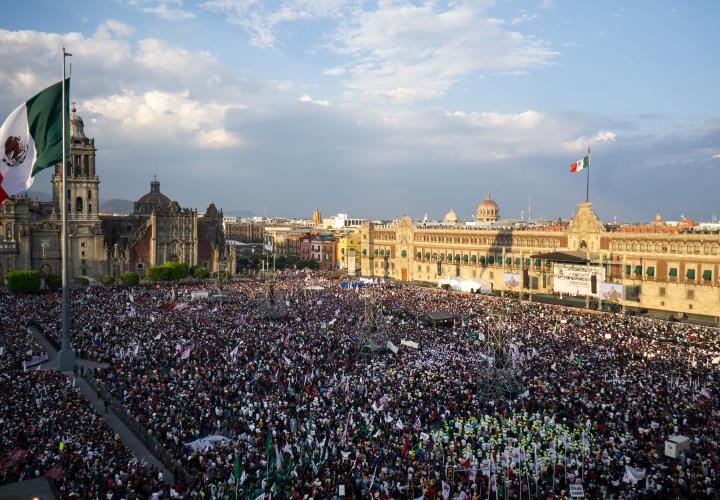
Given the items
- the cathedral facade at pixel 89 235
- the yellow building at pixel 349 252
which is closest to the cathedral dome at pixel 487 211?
the yellow building at pixel 349 252

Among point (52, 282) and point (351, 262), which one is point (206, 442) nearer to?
point (52, 282)

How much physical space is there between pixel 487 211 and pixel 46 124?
12527 cm

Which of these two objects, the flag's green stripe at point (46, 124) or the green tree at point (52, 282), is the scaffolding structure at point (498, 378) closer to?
the flag's green stripe at point (46, 124)

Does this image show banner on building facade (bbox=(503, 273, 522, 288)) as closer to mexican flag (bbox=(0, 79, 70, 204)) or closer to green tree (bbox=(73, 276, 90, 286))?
mexican flag (bbox=(0, 79, 70, 204))

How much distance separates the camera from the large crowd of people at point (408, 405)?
17.5m

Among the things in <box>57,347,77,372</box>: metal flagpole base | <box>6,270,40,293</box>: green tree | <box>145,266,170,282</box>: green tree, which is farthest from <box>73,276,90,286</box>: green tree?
<box>57,347,77,372</box>: metal flagpole base

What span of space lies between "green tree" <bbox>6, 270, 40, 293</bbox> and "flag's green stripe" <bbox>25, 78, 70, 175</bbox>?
4502 cm

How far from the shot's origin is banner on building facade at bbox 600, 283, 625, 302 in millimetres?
56031

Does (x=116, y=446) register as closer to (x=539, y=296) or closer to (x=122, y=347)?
(x=122, y=347)

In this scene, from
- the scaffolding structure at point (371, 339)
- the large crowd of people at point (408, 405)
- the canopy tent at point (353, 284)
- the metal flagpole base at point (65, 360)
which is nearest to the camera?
the large crowd of people at point (408, 405)

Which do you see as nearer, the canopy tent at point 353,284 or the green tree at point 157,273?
the canopy tent at point 353,284

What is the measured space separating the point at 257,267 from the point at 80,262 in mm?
36516

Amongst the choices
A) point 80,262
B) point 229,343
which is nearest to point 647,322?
point 229,343

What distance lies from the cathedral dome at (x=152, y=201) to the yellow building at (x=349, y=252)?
36026mm
